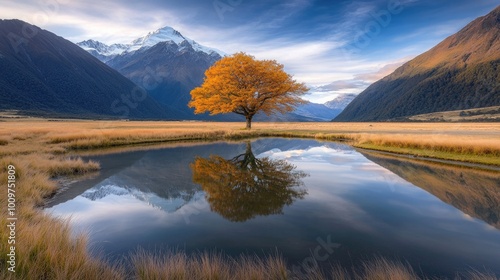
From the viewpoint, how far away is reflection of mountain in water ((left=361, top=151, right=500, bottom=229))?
11438 mm

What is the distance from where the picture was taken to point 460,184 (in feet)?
50.8

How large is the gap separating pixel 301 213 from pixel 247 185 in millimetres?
4812

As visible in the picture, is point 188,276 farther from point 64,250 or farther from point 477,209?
point 477,209

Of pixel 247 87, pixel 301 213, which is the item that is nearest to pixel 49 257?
pixel 301 213

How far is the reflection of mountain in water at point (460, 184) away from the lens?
11438 millimetres

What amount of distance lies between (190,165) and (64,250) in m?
15.4

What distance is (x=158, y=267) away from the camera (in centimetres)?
605

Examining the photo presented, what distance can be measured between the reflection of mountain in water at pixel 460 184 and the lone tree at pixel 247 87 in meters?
29.6

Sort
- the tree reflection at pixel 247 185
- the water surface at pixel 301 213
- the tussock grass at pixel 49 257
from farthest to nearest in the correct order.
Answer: the tree reflection at pixel 247 185 < the water surface at pixel 301 213 < the tussock grass at pixel 49 257

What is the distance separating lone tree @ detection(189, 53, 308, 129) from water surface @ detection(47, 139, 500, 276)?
30.9m

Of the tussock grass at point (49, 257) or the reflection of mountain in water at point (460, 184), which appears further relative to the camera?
the reflection of mountain in water at point (460, 184)

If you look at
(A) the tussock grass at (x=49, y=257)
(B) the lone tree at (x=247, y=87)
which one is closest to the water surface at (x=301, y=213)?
(A) the tussock grass at (x=49, y=257)

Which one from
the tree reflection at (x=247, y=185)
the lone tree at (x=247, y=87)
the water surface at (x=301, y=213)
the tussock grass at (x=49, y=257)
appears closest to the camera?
the tussock grass at (x=49, y=257)

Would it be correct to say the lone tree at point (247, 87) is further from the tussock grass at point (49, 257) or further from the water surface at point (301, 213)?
the tussock grass at point (49, 257)
